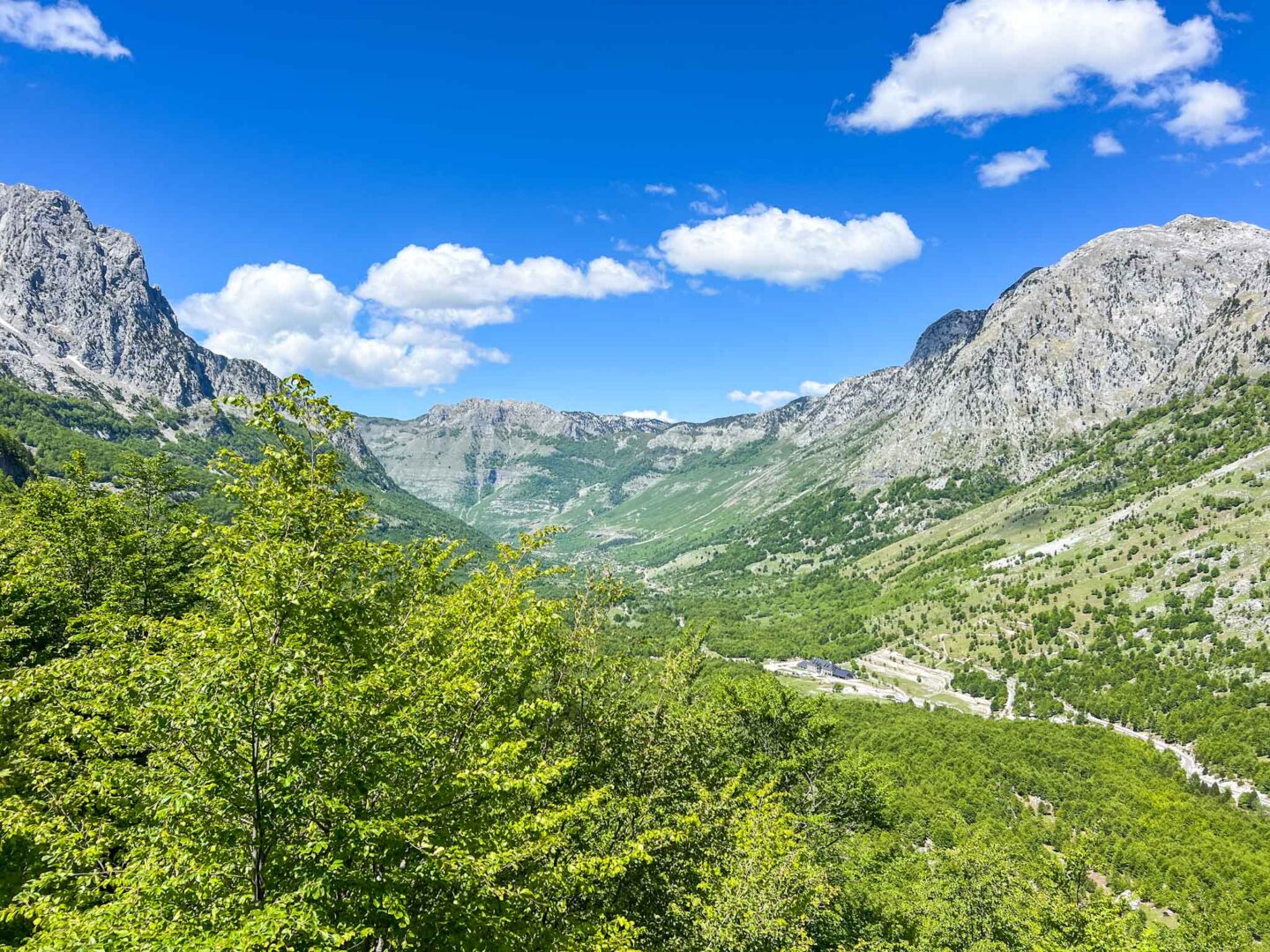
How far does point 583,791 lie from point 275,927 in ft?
57.1

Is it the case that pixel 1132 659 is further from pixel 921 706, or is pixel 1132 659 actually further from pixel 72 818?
pixel 72 818

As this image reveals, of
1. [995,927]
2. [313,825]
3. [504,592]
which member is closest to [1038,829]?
[995,927]

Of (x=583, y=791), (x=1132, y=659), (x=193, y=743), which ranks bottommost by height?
(x=1132, y=659)

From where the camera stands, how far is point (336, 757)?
1304 cm

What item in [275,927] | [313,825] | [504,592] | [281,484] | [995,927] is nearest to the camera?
[275,927]

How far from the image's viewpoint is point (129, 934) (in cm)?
977

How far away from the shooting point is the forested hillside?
11680 millimetres

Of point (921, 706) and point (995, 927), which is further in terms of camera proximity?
point (921, 706)

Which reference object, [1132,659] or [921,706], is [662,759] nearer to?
[921,706]

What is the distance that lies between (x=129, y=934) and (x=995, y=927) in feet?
216

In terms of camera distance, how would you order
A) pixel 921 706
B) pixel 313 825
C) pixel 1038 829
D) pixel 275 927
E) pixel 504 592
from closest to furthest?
pixel 275 927, pixel 313 825, pixel 504 592, pixel 1038 829, pixel 921 706

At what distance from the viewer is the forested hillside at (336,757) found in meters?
11.7

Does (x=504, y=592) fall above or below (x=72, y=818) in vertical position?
above

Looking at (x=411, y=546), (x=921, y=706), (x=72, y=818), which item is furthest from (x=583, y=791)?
(x=921, y=706)
